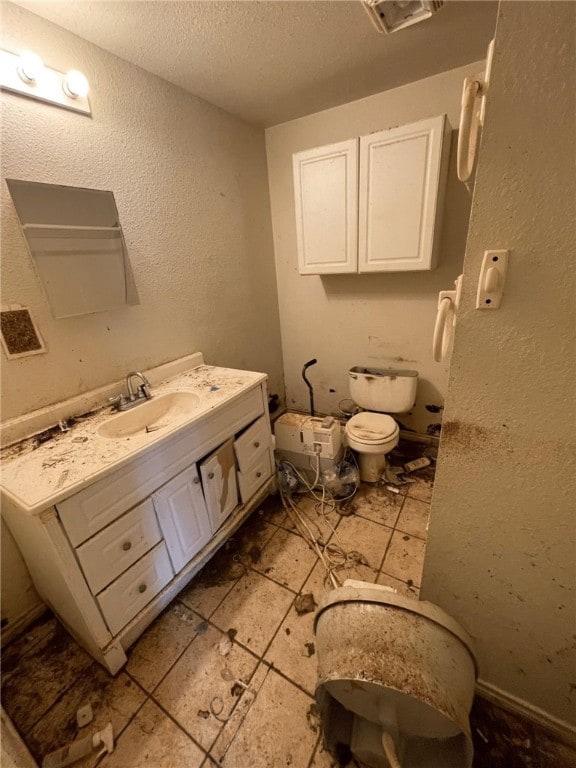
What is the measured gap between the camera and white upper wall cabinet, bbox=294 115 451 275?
1549 millimetres

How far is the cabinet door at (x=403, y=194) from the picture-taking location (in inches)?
60.1

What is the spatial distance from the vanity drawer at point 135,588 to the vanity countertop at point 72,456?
0.43 metres

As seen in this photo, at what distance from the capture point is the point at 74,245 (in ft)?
4.19

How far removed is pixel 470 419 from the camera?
30.2 inches

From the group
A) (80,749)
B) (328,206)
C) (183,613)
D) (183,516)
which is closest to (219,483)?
(183,516)

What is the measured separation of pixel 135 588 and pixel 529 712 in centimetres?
136

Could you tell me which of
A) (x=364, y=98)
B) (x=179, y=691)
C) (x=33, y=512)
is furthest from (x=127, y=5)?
(x=179, y=691)

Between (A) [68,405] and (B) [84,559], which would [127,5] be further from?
(B) [84,559]

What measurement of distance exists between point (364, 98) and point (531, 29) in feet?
5.62

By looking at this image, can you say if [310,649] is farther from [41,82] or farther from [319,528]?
[41,82]

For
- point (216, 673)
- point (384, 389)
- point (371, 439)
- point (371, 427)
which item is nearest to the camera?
point (216, 673)

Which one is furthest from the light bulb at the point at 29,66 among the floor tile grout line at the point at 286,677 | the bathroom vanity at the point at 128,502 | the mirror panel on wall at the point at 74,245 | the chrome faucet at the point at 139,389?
the floor tile grout line at the point at 286,677

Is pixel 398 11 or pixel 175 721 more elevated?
pixel 398 11

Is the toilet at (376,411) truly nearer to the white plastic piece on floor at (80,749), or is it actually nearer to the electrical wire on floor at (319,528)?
the electrical wire on floor at (319,528)
